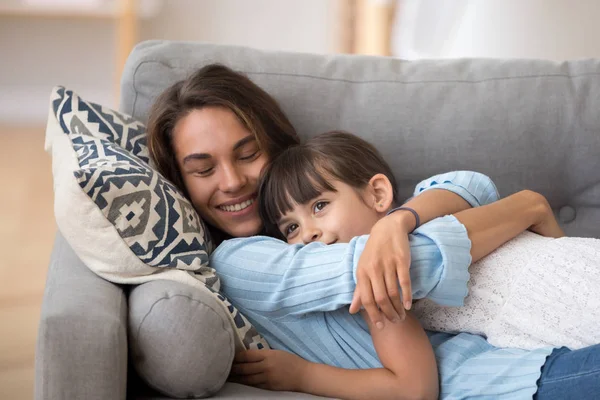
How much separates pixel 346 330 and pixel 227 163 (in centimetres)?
47

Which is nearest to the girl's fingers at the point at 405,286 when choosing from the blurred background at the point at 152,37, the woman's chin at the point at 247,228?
the woman's chin at the point at 247,228

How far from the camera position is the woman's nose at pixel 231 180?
1626 millimetres

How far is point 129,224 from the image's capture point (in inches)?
52.1

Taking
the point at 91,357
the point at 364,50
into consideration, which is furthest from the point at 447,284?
the point at 364,50

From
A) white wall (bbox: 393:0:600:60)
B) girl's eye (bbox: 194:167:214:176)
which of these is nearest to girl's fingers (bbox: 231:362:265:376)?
girl's eye (bbox: 194:167:214:176)

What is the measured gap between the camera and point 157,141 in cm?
168

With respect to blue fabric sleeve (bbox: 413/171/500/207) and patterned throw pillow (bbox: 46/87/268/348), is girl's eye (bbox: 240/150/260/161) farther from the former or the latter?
blue fabric sleeve (bbox: 413/171/500/207)

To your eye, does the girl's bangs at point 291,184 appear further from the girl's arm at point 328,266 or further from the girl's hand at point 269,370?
the girl's hand at point 269,370

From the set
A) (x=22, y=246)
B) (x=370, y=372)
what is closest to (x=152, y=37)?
(x=22, y=246)

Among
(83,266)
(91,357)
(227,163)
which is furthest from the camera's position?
(227,163)

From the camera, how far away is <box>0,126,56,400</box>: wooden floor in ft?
7.41

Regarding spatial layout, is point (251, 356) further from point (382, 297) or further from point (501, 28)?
point (501, 28)

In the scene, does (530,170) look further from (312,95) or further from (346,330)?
(346,330)

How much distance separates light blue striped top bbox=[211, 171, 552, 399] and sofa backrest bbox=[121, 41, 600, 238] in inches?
19.0
